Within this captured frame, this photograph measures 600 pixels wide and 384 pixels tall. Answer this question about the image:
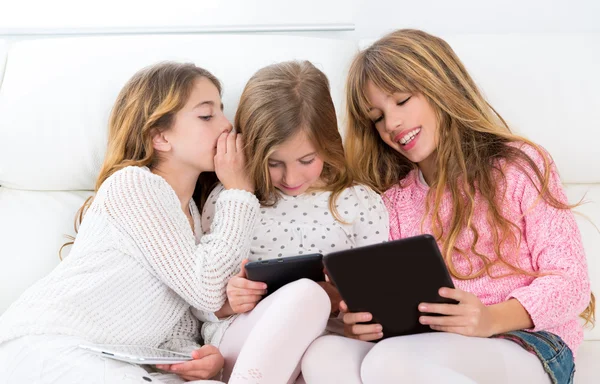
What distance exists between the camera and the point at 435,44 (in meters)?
1.39

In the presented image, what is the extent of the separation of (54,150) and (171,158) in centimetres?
29

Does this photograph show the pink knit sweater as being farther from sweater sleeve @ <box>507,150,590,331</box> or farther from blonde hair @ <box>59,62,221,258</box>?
blonde hair @ <box>59,62,221,258</box>

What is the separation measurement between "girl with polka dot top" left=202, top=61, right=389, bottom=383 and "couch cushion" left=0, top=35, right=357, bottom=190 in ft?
0.50

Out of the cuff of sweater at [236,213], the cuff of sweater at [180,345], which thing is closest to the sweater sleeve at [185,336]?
the cuff of sweater at [180,345]

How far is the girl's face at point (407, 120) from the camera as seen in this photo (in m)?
1.35

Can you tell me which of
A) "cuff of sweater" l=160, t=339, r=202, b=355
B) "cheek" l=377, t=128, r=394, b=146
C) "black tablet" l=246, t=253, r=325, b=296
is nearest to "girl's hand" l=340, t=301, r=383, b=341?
"black tablet" l=246, t=253, r=325, b=296

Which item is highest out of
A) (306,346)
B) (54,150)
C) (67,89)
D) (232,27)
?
(232,27)

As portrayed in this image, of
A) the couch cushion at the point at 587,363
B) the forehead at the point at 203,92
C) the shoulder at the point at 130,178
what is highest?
the forehead at the point at 203,92

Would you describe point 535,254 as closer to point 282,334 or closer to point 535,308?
point 535,308

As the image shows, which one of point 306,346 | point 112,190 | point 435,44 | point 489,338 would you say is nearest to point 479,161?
point 435,44

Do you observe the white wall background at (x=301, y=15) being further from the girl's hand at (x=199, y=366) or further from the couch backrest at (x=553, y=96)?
the girl's hand at (x=199, y=366)

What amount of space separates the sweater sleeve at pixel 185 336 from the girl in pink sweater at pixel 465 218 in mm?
290

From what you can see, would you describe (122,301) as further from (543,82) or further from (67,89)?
(543,82)

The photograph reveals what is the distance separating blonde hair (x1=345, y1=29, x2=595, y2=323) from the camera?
4.31ft
